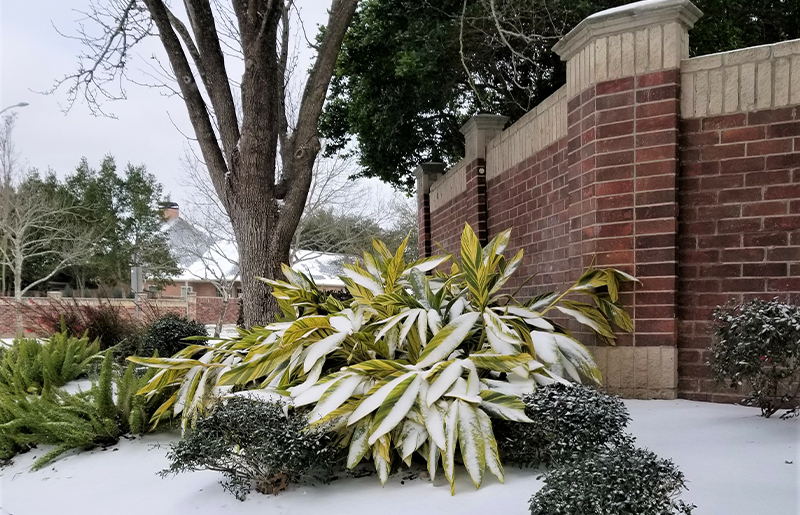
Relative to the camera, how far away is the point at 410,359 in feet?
11.3

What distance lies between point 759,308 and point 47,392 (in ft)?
17.3

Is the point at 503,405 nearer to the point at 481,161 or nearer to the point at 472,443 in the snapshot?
the point at 472,443

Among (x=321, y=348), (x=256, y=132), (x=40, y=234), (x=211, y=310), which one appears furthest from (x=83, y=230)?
(x=321, y=348)

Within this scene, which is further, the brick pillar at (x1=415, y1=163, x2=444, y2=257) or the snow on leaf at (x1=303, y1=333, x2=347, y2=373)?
the brick pillar at (x1=415, y1=163, x2=444, y2=257)

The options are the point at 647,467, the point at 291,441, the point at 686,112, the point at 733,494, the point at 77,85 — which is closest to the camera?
the point at 647,467

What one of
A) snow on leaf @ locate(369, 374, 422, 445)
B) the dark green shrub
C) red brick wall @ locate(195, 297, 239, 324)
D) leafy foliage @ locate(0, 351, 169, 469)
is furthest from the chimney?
snow on leaf @ locate(369, 374, 422, 445)

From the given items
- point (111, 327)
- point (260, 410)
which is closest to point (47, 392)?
point (260, 410)

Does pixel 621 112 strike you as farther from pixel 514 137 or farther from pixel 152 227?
pixel 152 227

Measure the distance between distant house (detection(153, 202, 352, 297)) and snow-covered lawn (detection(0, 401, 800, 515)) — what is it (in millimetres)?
8917

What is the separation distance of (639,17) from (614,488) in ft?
11.8

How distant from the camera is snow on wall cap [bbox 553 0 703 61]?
14.1 ft

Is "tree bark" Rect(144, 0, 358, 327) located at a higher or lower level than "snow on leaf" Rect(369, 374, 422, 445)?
higher

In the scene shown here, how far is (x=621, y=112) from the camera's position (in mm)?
4504

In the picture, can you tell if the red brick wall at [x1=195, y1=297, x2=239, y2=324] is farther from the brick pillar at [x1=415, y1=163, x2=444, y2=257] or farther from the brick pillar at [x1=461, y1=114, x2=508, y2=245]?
the brick pillar at [x1=461, y1=114, x2=508, y2=245]
